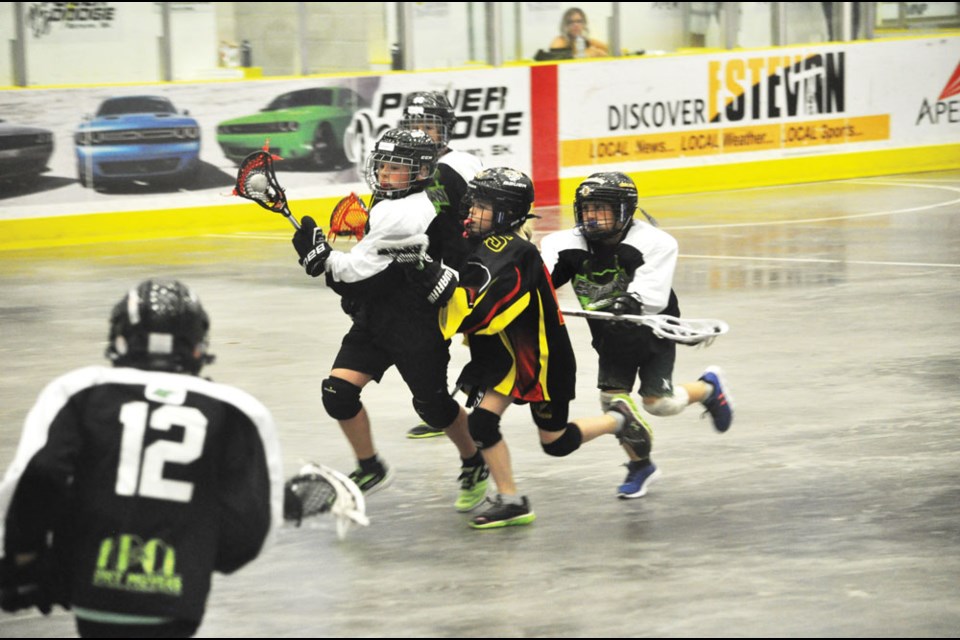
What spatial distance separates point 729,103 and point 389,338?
1657 centimetres

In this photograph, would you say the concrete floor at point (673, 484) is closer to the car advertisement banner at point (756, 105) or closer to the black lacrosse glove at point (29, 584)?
the black lacrosse glove at point (29, 584)

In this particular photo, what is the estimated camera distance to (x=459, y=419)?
24.6 feet

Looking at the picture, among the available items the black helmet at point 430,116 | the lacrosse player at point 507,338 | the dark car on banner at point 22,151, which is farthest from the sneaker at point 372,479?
the dark car on banner at point 22,151

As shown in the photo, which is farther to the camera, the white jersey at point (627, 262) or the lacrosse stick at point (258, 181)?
the white jersey at point (627, 262)

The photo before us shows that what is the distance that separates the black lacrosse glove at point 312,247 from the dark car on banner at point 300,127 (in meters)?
12.2

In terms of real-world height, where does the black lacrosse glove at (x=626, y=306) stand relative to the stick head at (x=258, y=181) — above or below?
below

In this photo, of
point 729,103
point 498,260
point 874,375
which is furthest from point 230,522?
point 729,103

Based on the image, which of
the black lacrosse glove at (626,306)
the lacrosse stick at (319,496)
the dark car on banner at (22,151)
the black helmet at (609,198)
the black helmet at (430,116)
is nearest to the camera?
the lacrosse stick at (319,496)

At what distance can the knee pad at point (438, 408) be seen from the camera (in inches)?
285

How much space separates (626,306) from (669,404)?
67 centimetres

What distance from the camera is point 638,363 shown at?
753 centimetres

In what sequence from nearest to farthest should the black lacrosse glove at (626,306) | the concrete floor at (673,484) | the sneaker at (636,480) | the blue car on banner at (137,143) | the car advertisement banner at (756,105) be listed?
the concrete floor at (673,484)
the black lacrosse glove at (626,306)
the sneaker at (636,480)
the blue car on banner at (137,143)
the car advertisement banner at (756,105)

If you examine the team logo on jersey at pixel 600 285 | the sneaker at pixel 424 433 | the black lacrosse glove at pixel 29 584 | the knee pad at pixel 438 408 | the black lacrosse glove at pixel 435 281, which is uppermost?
the black lacrosse glove at pixel 435 281

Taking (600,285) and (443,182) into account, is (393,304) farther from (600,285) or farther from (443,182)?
(443,182)
